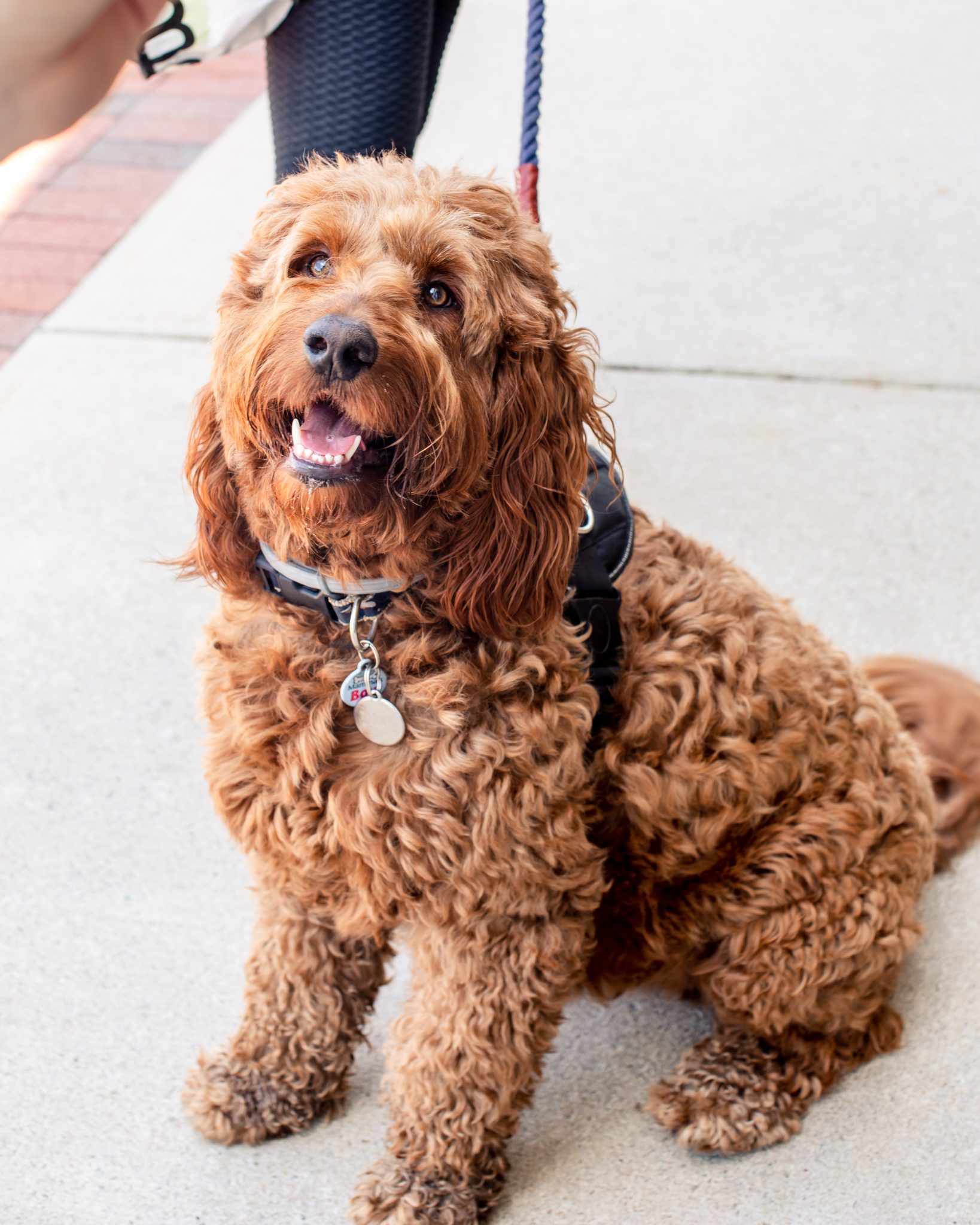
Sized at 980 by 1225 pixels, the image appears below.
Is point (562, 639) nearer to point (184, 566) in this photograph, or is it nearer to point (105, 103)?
point (184, 566)

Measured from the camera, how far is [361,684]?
6.02ft

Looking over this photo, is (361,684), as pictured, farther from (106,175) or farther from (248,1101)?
(106,175)

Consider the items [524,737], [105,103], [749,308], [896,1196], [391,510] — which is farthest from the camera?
[105,103]

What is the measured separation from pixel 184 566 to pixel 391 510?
468 millimetres

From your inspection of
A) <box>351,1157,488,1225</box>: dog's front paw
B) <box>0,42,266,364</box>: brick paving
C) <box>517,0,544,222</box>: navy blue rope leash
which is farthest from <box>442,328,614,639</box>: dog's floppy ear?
<box>0,42,266,364</box>: brick paving

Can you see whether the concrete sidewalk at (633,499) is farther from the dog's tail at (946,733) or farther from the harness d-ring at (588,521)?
the harness d-ring at (588,521)

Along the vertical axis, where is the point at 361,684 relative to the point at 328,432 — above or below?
below

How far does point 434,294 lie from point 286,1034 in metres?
1.33

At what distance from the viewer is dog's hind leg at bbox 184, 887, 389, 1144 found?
2191mm

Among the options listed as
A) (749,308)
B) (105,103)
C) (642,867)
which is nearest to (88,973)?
(642,867)

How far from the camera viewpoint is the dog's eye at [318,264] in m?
1.67

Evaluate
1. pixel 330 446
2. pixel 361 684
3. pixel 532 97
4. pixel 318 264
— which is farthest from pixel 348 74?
pixel 361 684

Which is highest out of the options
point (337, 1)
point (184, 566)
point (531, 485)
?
point (337, 1)

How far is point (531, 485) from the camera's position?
1714 millimetres
